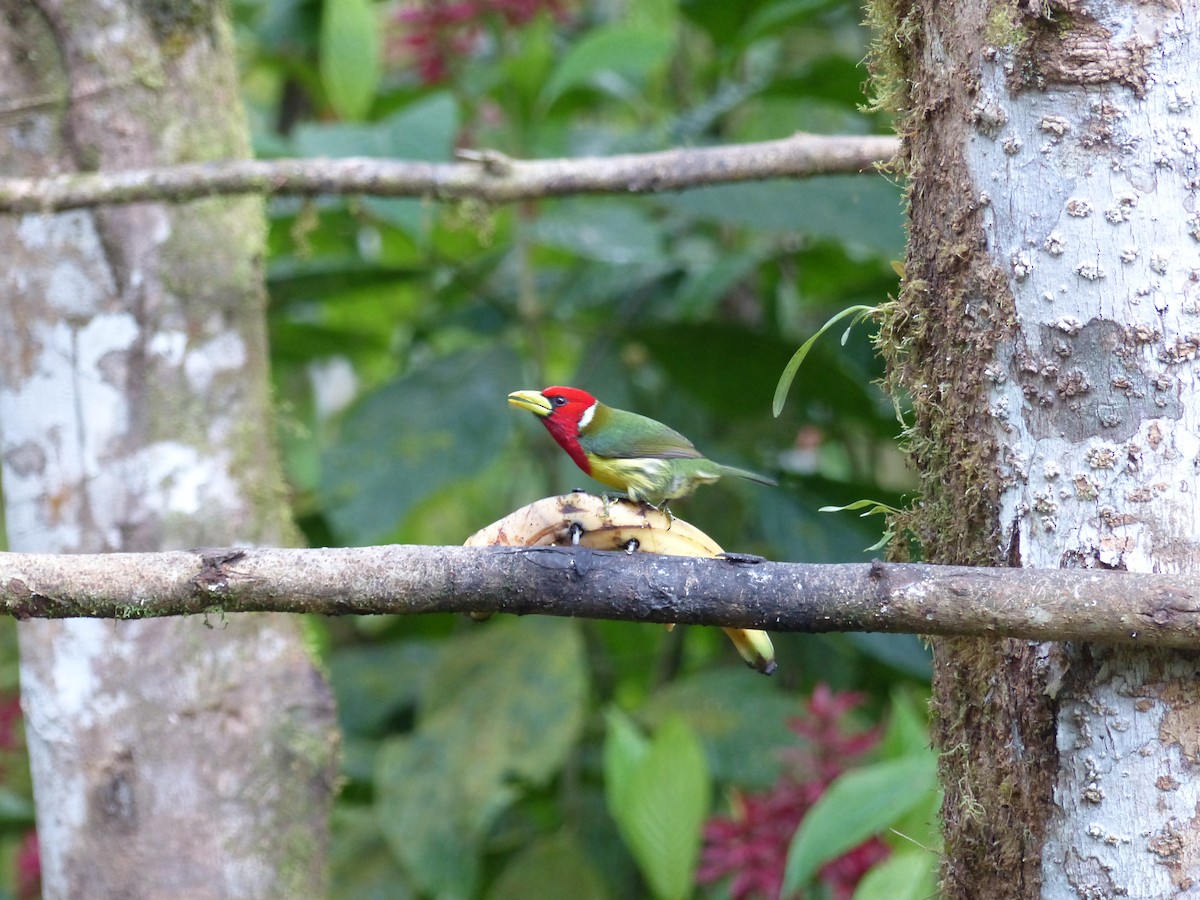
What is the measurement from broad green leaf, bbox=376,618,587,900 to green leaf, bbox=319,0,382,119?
152 cm

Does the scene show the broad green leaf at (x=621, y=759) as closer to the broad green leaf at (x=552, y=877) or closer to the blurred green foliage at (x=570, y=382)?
the blurred green foliage at (x=570, y=382)

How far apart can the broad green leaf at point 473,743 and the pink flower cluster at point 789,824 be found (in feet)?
1.49

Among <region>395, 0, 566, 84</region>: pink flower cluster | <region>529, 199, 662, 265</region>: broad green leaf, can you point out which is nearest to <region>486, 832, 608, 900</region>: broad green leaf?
<region>529, 199, 662, 265</region>: broad green leaf

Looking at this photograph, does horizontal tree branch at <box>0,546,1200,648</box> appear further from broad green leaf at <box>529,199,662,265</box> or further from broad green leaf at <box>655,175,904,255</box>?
broad green leaf at <box>529,199,662,265</box>

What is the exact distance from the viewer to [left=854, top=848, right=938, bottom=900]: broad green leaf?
190 centimetres

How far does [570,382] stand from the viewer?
3.82 metres

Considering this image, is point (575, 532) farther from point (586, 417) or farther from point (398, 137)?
point (398, 137)

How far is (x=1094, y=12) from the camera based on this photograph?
1.15m

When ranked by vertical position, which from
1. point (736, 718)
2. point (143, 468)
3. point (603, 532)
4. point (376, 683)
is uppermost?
point (603, 532)

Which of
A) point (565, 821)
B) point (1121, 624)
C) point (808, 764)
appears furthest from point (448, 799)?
point (1121, 624)

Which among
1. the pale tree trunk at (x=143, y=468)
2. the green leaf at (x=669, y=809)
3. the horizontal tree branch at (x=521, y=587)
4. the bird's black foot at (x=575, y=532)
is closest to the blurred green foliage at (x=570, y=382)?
the green leaf at (x=669, y=809)

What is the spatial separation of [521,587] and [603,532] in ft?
1.02

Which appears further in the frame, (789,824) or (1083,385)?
(789,824)

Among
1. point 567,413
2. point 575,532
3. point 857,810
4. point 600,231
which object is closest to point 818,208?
point 600,231
